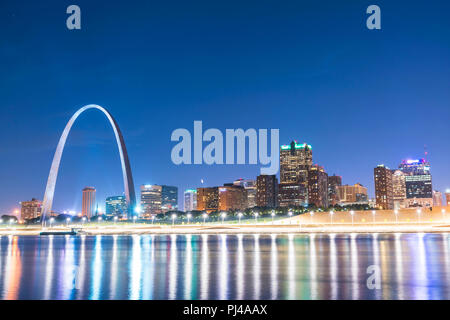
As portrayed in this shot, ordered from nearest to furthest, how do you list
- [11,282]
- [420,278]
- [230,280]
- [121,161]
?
[230,280]
[420,278]
[11,282]
[121,161]

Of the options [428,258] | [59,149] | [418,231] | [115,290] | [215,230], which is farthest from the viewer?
[215,230]

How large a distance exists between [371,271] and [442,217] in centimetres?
9649

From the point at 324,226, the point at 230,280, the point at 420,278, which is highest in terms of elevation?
the point at 230,280

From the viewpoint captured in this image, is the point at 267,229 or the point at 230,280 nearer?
the point at 230,280

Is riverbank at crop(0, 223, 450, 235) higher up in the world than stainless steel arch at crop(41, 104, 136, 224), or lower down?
lower down

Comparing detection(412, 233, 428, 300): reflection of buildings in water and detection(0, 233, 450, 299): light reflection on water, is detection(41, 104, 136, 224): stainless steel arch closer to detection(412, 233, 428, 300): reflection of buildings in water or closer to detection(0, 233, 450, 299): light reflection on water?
detection(0, 233, 450, 299): light reflection on water

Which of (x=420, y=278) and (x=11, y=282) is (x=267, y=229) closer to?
(x=420, y=278)

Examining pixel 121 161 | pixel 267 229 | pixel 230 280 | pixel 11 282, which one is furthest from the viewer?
pixel 267 229

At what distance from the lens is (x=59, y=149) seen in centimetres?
10538

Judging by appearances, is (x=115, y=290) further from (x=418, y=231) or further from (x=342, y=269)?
(x=418, y=231)

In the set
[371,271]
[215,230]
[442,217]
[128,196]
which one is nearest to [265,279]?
[371,271]

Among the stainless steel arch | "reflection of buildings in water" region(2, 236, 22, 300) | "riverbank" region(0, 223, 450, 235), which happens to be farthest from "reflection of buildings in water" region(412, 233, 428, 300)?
the stainless steel arch

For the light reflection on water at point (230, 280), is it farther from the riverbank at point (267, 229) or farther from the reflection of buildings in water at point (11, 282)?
the riverbank at point (267, 229)

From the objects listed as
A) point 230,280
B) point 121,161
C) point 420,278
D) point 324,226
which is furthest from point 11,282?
point 324,226
